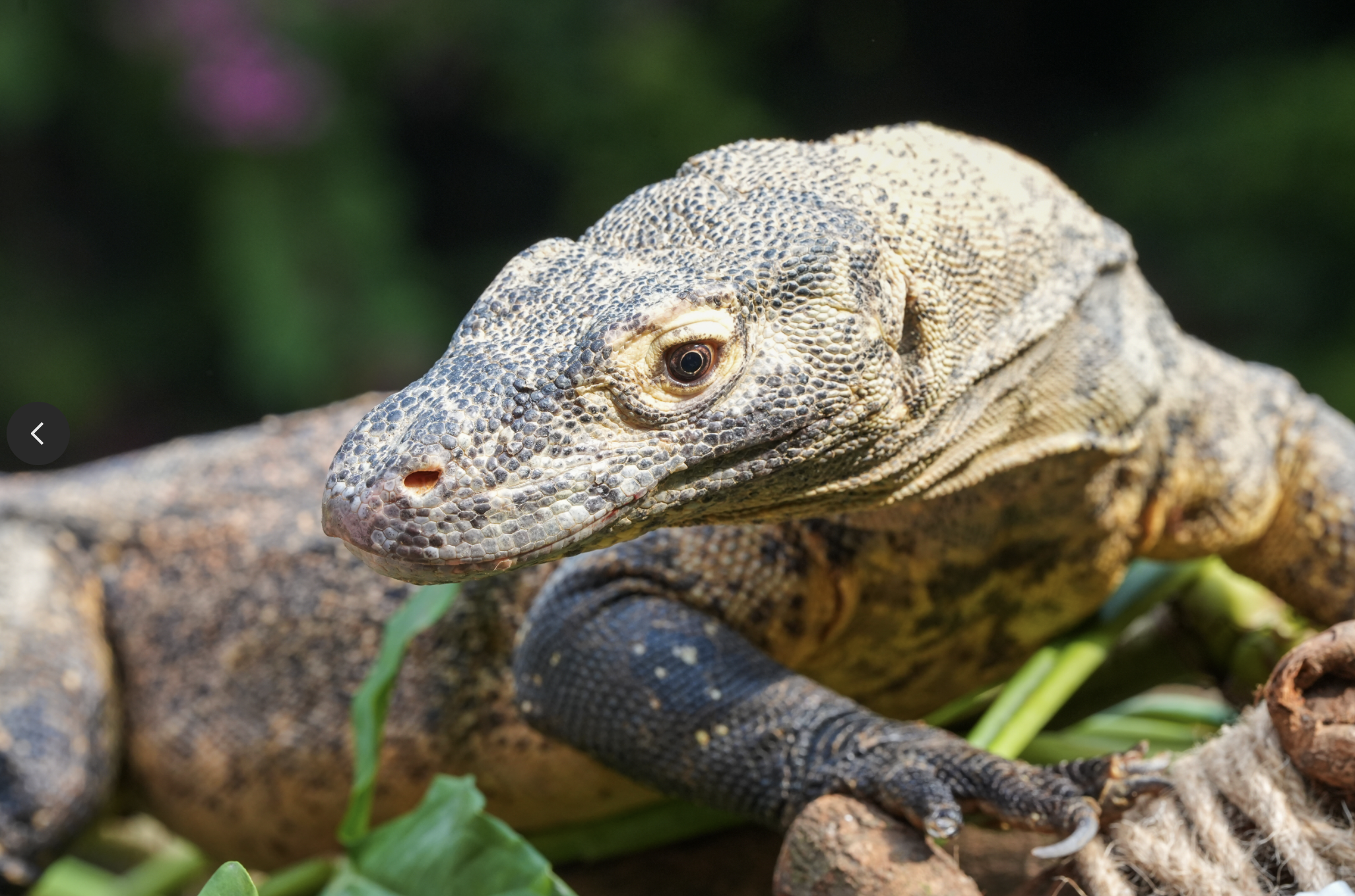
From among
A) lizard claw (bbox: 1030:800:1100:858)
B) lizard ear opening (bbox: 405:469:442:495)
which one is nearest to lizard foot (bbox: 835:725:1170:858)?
lizard claw (bbox: 1030:800:1100:858)

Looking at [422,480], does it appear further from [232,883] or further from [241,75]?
[241,75]

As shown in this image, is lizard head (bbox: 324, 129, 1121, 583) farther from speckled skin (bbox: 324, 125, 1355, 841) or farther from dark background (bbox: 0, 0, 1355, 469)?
dark background (bbox: 0, 0, 1355, 469)

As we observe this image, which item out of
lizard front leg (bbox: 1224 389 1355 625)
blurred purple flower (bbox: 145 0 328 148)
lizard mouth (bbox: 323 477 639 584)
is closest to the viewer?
lizard mouth (bbox: 323 477 639 584)

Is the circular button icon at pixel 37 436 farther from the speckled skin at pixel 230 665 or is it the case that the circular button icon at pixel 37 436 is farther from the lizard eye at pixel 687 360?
the lizard eye at pixel 687 360

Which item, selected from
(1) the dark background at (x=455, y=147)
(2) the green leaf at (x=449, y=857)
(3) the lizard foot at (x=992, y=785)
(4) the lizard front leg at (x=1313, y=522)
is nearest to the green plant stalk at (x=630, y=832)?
(2) the green leaf at (x=449, y=857)

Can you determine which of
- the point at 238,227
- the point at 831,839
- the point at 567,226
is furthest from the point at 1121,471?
the point at 238,227

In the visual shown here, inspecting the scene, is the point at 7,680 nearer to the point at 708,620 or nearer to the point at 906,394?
the point at 708,620
